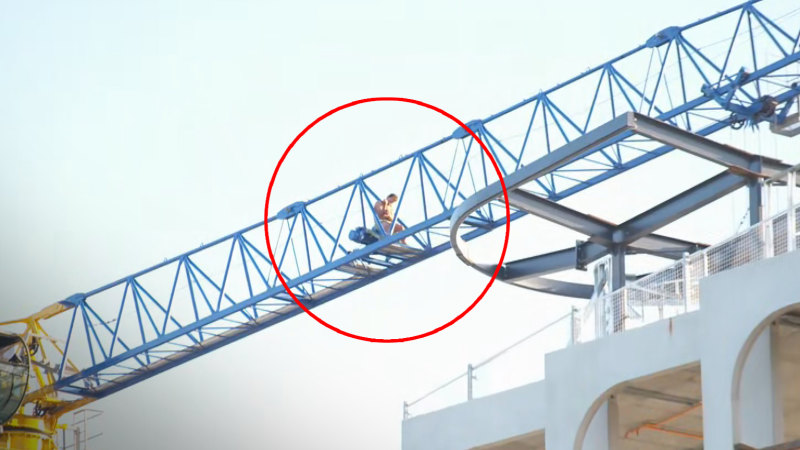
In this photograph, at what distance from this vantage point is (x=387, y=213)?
57344 millimetres

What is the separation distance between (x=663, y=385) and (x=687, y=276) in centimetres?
272

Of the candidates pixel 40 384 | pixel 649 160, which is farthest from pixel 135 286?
pixel 649 160

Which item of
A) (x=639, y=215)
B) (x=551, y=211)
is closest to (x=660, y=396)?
(x=639, y=215)

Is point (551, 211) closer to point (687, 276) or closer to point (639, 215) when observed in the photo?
point (639, 215)

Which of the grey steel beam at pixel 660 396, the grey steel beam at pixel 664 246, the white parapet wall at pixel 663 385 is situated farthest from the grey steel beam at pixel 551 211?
the grey steel beam at pixel 660 396

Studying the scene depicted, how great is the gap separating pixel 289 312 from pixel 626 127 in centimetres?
3376

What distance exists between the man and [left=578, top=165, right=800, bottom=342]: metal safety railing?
96.9ft

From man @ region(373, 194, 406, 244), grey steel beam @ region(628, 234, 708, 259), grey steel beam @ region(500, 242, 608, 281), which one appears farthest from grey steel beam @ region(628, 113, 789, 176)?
man @ region(373, 194, 406, 244)

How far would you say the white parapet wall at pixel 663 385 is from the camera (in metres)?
23.2

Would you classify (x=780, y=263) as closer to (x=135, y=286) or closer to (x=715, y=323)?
(x=715, y=323)

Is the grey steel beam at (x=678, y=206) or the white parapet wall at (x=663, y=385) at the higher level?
the grey steel beam at (x=678, y=206)

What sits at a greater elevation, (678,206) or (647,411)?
(678,206)

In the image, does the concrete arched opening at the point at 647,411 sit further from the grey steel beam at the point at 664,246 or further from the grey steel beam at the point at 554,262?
the grey steel beam at the point at 664,246

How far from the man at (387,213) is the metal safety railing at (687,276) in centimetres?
2952
